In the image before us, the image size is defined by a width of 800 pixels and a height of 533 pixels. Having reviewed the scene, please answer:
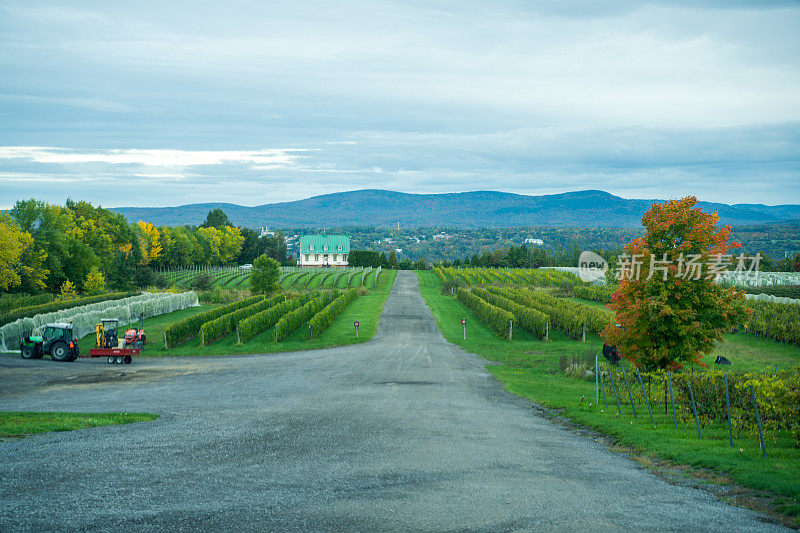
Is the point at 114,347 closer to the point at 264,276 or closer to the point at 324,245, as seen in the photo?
the point at 264,276

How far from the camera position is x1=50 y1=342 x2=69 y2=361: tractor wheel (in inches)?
1153

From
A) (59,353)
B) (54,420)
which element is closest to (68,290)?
(59,353)

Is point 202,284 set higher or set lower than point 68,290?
higher

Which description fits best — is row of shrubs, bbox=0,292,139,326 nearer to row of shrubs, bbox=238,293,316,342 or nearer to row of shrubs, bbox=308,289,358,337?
row of shrubs, bbox=238,293,316,342

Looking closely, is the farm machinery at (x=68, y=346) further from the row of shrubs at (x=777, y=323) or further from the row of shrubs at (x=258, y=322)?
the row of shrubs at (x=777, y=323)

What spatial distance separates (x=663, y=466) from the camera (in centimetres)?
1169

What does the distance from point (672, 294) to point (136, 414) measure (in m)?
17.2

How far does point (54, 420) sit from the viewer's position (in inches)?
604

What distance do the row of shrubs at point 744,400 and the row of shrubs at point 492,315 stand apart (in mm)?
22905

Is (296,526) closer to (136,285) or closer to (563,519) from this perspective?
(563,519)

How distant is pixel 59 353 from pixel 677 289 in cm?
2863

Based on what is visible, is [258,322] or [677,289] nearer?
[677,289]

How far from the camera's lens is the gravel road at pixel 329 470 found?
338 inches

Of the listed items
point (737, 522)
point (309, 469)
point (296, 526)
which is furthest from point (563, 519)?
point (309, 469)
